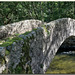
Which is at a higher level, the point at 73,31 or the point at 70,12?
the point at 70,12

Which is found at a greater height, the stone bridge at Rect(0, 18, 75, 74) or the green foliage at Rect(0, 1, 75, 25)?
the green foliage at Rect(0, 1, 75, 25)

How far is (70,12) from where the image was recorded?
1606cm

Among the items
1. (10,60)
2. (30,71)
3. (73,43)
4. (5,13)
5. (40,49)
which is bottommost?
(73,43)

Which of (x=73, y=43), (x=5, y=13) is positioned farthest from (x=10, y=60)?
(x=73, y=43)

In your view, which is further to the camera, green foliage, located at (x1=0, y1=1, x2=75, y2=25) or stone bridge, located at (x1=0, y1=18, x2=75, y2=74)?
green foliage, located at (x1=0, y1=1, x2=75, y2=25)

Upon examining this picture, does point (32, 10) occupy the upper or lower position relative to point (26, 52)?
upper

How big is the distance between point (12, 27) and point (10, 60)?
16.3 feet

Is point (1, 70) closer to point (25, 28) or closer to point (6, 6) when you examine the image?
point (25, 28)

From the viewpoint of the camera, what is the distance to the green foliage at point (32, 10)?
12.5m

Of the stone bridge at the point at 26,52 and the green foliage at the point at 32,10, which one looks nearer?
the stone bridge at the point at 26,52

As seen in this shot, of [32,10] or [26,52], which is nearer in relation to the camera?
[26,52]

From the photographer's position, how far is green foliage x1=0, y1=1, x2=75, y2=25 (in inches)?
492

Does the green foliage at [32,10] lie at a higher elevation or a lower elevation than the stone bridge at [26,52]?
higher

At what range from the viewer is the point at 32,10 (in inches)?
540
